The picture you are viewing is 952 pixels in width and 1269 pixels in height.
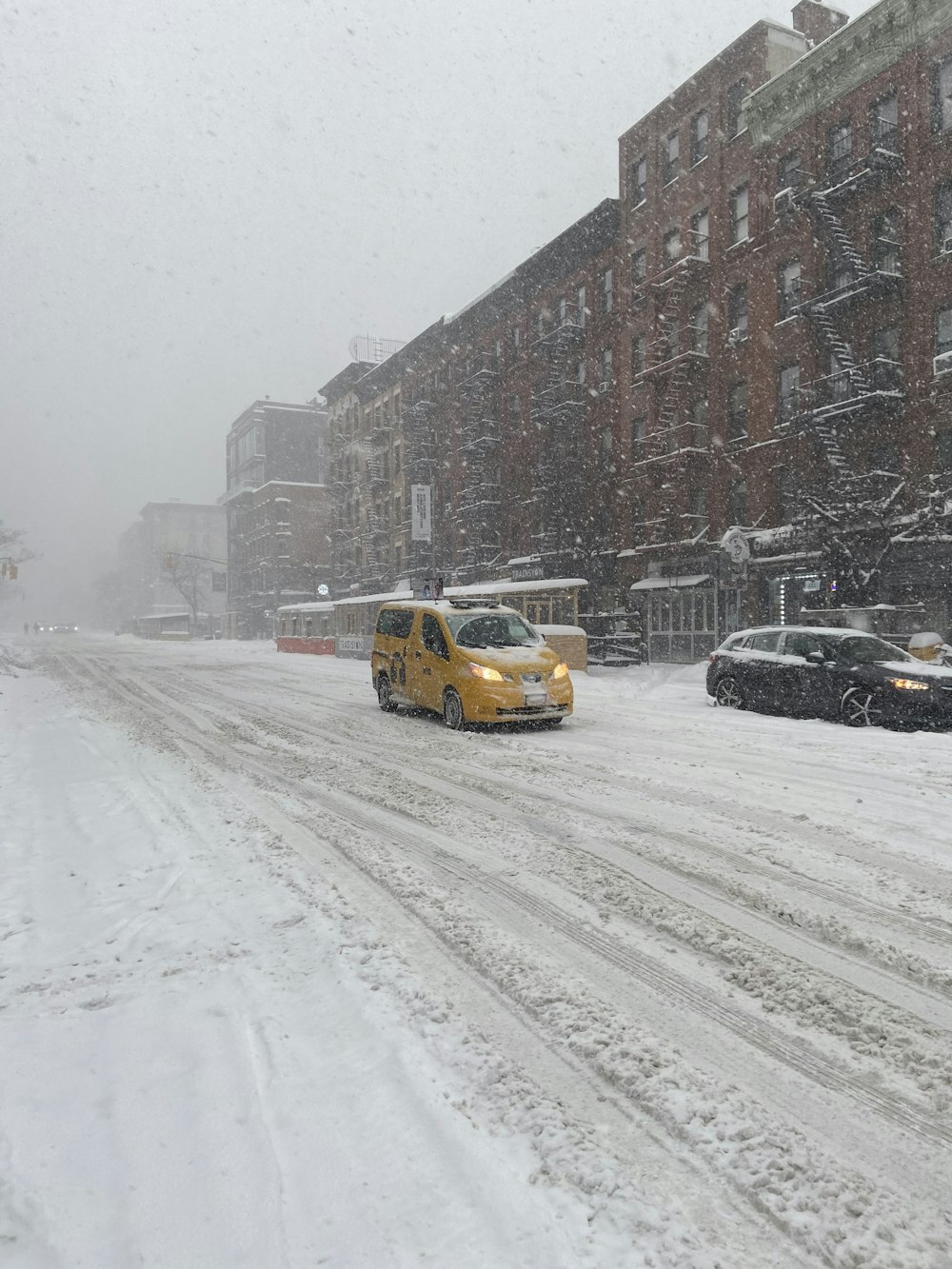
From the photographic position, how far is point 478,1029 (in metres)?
2.98

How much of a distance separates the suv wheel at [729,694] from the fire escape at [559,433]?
71.8ft

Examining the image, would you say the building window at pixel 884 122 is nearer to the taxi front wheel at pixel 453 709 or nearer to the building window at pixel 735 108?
the building window at pixel 735 108

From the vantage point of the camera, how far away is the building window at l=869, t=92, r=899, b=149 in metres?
23.6

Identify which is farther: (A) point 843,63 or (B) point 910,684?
(A) point 843,63

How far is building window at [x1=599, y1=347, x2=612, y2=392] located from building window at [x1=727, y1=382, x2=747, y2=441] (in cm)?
692

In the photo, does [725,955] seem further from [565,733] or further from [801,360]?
[801,360]

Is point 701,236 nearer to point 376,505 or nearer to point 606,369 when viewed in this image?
point 606,369

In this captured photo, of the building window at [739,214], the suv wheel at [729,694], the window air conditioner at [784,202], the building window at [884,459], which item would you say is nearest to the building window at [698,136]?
the building window at [739,214]

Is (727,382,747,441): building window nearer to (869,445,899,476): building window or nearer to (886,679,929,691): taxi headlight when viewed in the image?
(869,445,899,476): building window

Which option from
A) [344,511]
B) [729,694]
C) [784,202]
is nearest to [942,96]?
[784,202]

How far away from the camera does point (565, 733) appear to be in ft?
34.8

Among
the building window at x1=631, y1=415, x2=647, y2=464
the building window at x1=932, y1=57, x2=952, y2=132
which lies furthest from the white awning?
the building window at x1=932, y1=57, x2=952, y2=132

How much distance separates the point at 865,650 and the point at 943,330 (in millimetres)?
14977

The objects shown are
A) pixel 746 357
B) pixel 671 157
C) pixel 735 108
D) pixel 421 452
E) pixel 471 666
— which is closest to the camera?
pixel 471 666
